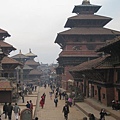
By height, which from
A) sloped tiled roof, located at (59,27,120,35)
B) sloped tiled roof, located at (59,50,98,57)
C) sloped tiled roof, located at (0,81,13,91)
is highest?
sloped tiled roof, located at (59,27,120,35)

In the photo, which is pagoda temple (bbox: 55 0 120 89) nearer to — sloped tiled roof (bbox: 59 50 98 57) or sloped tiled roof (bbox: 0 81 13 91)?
sloped tiled roof (bbox: 59 50 98 57)

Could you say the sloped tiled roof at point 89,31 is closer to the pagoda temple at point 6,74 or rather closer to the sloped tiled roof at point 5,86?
the pagoda temple at point 6,74

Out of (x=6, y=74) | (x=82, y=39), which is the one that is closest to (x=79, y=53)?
(x=82, y=39)

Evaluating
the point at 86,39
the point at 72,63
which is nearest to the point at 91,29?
the point at 86,39

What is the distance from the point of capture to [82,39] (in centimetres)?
5006

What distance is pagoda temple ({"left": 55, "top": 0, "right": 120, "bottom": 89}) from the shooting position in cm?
4875

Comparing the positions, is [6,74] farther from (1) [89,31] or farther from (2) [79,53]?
(1) [89,31]

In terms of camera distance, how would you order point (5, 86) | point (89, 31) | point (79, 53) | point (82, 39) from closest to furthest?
1. point (5, 86)
2. point (79, 53)
3. point (89, 31)
4. point (82, 39)

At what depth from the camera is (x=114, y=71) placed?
23.8 m

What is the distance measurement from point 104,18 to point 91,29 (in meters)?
3.10

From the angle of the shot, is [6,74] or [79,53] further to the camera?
[79,53]

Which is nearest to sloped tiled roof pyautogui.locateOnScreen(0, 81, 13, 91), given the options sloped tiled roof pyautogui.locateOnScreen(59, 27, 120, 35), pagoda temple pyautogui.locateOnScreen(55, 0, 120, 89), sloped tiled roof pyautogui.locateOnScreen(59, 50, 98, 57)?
pagoda temple pyautogui.locateOnScreen(55, 0, 120, 89)

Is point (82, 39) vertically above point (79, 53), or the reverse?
point (82, 39)

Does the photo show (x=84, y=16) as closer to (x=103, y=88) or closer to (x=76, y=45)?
→ (x=76, y=45)
